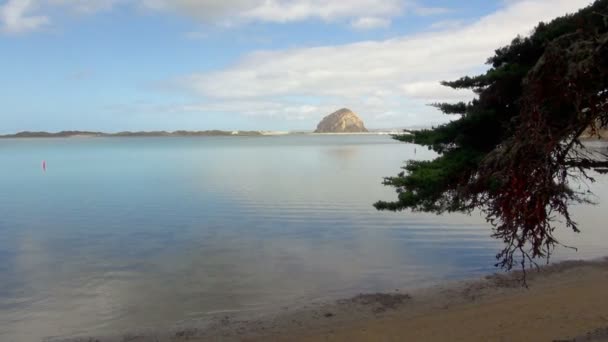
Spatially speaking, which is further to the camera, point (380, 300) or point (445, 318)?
point (380, 300)

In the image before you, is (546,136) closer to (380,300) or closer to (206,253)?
(380,300)

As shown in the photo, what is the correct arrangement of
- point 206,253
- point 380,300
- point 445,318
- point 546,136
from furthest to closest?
point 206,253 < point 380,300 < point 445,318 < point 546,136

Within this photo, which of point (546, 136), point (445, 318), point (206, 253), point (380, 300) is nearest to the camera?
point (546, 136)

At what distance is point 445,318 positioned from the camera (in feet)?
40.7

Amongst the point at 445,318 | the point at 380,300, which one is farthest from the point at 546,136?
the point at 380,300

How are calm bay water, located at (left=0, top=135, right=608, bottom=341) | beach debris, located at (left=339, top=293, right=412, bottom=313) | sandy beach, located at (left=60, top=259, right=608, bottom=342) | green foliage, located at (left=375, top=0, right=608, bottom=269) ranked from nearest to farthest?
green foliage, located at (left=375, top=0, right=608, bottom=269) < sandy beach, located at (left=60, top=259, right=608, bottom=342) < beach debris, located at (left=339, top=293, right=412, bottom=313) < calm bay water, located at (left=0, top=135, right=608, bottom=341)

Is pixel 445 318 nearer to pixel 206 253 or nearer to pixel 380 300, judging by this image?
pixel 380 300

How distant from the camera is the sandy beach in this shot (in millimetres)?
11250

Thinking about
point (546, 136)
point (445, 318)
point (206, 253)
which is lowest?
point (206, 253)

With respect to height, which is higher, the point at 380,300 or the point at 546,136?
the point at 546,136

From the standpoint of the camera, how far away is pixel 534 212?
5293 mm

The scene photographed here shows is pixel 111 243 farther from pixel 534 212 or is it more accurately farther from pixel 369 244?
pixel 534 212

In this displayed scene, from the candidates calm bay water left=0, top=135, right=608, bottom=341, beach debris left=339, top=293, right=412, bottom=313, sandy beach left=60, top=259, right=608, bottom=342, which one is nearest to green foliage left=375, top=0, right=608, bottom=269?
sandy beach left=60, top=259, right=608, bottom=342

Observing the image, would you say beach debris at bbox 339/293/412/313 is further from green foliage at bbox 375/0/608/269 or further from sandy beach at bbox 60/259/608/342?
green foliage at bbox 375/0/608/269
